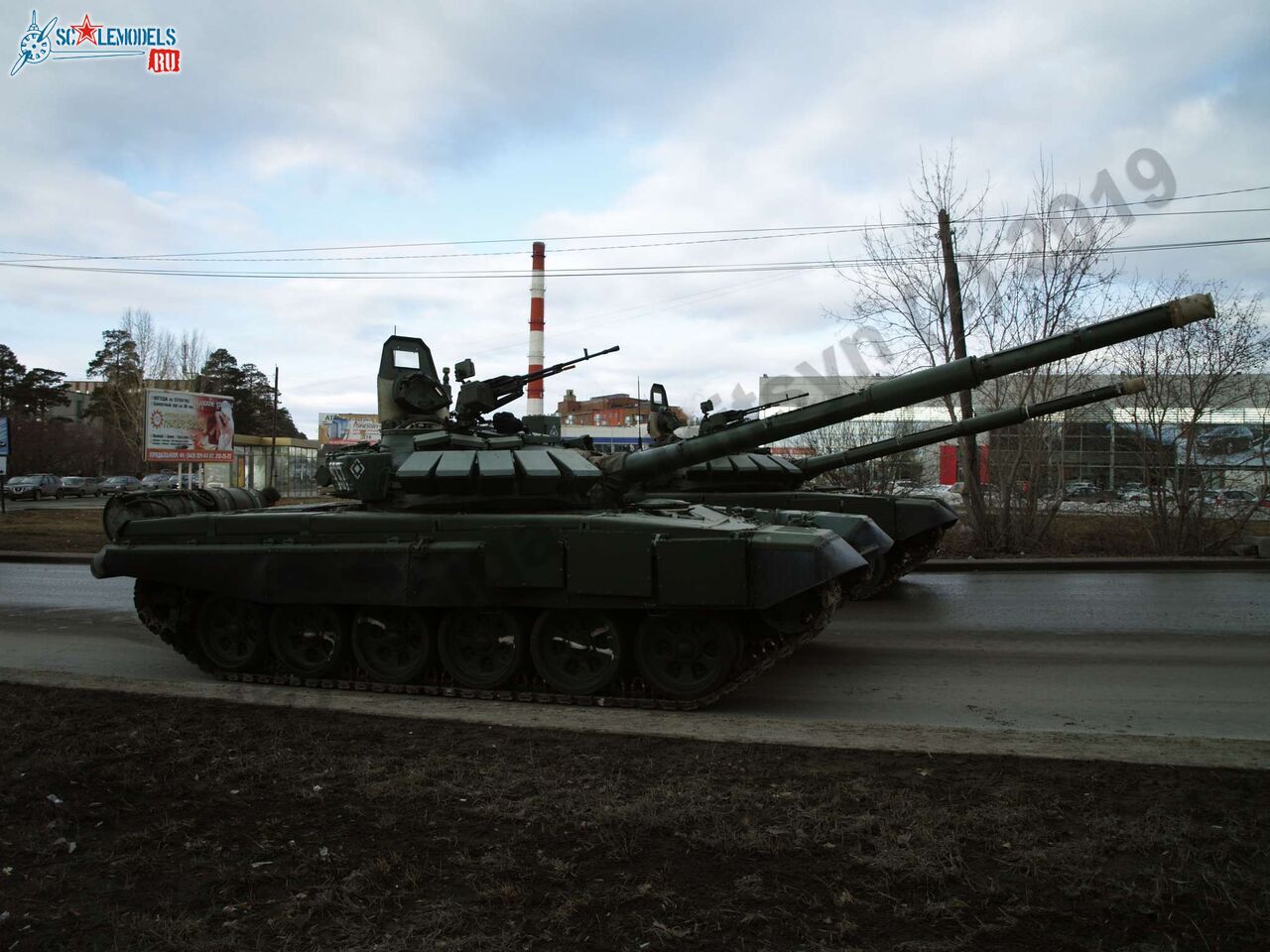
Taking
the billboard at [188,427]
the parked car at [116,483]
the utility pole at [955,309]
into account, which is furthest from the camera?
the parked car at [116,483]

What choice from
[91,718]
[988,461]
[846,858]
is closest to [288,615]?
[91,718]

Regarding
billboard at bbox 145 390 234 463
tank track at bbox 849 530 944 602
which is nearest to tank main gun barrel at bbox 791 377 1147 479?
tank track at bbox 849 530 944 602

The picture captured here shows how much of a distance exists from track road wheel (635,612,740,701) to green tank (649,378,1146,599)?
12.8 feet

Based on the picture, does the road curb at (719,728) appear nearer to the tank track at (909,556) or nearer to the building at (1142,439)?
the tank track at (909,556)

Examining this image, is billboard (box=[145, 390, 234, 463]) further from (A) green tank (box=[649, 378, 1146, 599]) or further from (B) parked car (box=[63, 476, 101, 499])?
(B) parked car (box=[63, 476, 101, 499])

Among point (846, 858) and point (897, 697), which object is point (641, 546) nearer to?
point (897, 697)

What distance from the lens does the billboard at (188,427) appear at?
82.0ft

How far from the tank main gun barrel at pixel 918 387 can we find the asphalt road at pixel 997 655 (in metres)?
2.19

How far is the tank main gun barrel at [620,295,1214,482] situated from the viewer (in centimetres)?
821

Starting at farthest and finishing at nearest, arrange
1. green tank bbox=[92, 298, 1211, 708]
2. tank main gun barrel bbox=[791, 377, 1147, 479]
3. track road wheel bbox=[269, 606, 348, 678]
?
tank main gun barrel bbox=[791, 377, 1147, 479] < track road wheel bbox=[269, 606, 348, 678] < green tank bbox=[92, 298, 1211, 708]

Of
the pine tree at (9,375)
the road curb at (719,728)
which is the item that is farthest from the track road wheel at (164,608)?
Answer: the pine tree at (9,375)

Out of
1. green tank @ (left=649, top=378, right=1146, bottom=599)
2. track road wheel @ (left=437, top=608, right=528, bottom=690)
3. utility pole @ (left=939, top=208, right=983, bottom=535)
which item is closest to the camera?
track road wheel @ (left=437, top=608, right=528, bottom=690)

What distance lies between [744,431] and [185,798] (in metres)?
6.78

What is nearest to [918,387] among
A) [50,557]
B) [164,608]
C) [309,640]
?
[309,640]
